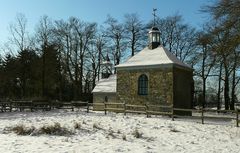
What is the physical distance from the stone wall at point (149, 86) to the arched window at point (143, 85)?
0.84 ft

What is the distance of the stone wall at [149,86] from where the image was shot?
88.7ft

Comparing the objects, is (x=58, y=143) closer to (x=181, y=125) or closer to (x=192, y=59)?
(x=181, y=125)

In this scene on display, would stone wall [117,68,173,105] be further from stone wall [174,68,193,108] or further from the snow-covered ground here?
the snow-covered ground

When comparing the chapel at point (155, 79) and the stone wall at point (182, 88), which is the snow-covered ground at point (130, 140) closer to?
the chapel at point (155, 79)

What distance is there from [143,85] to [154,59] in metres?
2.33

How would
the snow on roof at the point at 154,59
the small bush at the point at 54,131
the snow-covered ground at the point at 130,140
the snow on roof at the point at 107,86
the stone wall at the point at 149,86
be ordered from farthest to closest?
the snow on roof at the point at 107,86, the snow on roof at the point at 154,59, the stone wall at the point at 149,86, the small bush at the point at 54,131, the snow-covered ground at the point at 130,140

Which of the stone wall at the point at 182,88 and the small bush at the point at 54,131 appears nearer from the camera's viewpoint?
the small bush at the point at 54,131

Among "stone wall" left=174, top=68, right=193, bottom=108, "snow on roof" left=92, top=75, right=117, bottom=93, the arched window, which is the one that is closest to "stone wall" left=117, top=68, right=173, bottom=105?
the arched window

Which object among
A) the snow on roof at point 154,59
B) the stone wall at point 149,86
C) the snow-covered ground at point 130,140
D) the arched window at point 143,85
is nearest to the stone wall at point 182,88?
the stone wall at point 149,86

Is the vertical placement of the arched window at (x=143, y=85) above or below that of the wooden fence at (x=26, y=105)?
above

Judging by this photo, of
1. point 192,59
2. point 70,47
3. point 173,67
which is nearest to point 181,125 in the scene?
point 173,67

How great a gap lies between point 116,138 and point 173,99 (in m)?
13.2

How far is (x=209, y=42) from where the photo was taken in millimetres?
16016

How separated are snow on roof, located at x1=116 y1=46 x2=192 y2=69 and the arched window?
1085mm
